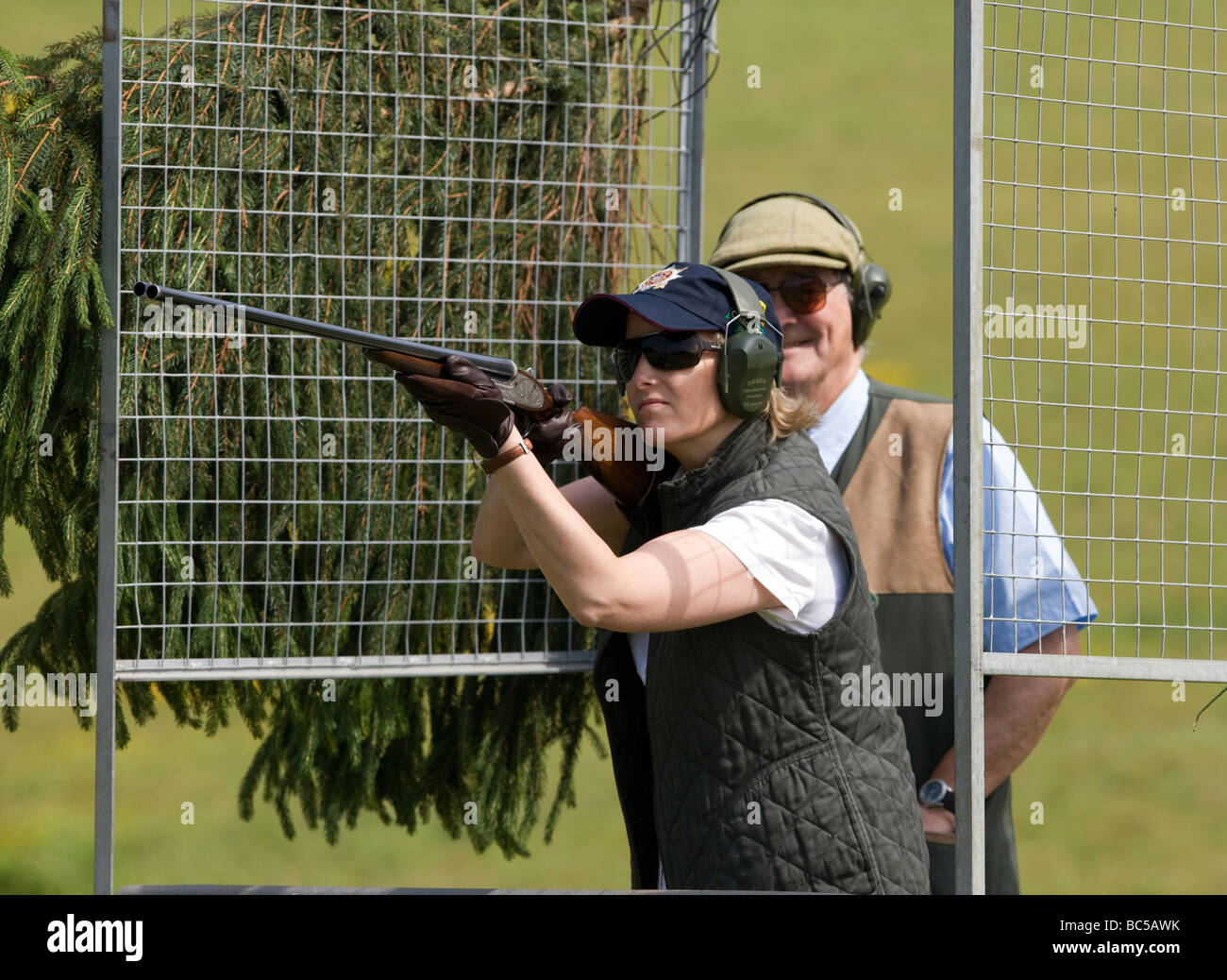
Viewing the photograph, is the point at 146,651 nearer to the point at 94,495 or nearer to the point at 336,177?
the point at 94,495

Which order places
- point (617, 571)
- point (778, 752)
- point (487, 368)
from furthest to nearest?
1. point (487, 368)
2. point (778, 752)
3. point (617, 571)

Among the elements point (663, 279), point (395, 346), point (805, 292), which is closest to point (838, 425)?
point (805, 292)

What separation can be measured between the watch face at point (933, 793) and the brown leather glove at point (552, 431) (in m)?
1.08

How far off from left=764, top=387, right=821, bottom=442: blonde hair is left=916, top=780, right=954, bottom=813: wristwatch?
952 mm

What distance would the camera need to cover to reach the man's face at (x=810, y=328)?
277cm

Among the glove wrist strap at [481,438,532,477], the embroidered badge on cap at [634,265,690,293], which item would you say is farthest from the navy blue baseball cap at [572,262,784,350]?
the glove wrist strap at [481,438,532,477]

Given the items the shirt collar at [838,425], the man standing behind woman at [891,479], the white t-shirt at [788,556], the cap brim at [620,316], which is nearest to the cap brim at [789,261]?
the man standing behind woman at [891,479]

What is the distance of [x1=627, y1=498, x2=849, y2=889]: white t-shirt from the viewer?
180 cm

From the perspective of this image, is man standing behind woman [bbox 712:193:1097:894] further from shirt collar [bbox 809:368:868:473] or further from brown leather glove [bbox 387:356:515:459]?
brown leather glove [bbox 387:356:515:459]

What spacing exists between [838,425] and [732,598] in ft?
3.76

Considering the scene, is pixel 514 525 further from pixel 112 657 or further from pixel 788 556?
pixel 112 657

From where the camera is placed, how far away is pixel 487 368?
6.53 feet
